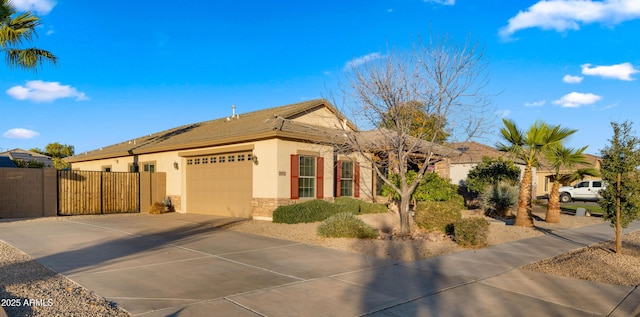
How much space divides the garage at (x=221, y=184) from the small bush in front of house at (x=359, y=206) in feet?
12.2

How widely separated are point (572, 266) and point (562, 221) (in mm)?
9735

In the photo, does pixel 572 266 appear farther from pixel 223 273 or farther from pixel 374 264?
pixel 223 273

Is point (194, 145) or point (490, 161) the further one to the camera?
point (490, 161)

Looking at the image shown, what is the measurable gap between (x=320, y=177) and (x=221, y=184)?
14.2 feet

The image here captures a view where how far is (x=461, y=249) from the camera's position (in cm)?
1030

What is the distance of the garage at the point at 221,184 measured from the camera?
1689 centimetres

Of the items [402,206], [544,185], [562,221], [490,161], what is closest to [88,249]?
[402,206]

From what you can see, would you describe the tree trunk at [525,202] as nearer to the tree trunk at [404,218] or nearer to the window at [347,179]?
the tree trunk at [404,218]

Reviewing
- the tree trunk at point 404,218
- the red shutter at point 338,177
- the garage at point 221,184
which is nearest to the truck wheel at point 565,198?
the red shutter at point 338,177

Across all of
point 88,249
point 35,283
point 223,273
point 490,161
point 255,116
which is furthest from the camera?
point 490,161

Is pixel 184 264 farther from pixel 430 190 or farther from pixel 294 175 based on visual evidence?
pixel 430 190

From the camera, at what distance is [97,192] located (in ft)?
63.6

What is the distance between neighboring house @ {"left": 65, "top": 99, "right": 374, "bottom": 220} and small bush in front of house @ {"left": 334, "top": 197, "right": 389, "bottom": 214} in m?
0.85

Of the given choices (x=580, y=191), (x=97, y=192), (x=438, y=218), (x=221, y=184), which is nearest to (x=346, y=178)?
(x=221, y=184)
